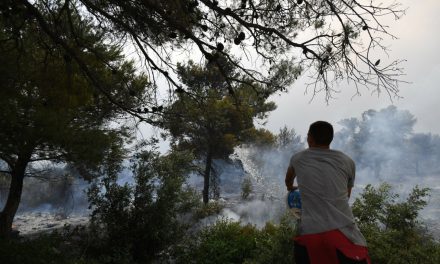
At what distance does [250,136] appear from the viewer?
24562 mm

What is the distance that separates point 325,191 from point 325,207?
0.10 m

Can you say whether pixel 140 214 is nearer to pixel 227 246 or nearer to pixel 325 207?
pixel 227 246

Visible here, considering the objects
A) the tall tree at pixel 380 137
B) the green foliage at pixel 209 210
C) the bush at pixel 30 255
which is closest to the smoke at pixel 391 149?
the tall tree at pixel 380 137

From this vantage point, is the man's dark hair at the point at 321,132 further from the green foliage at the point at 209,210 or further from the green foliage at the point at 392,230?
the green foliage at the point at 209,210

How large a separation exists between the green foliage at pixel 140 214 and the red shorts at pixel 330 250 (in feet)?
22.7

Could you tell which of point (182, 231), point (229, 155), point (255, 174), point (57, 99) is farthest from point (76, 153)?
point (255, 174)

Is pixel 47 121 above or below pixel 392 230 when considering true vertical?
above

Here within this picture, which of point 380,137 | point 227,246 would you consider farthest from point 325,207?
point 380,137

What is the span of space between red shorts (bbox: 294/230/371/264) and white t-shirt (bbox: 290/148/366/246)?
0.03 meters

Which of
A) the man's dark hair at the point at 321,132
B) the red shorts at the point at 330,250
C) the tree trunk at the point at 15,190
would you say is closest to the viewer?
the red shorts at the point at 330,250

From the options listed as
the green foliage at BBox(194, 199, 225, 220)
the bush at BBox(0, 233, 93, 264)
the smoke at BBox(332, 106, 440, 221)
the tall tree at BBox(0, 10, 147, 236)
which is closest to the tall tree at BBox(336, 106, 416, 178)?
the smoke at BBox(332, 106, 440, 221)

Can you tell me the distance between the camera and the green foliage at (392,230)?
5.82m

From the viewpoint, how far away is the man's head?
97.5 inches

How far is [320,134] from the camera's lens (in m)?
2.49
